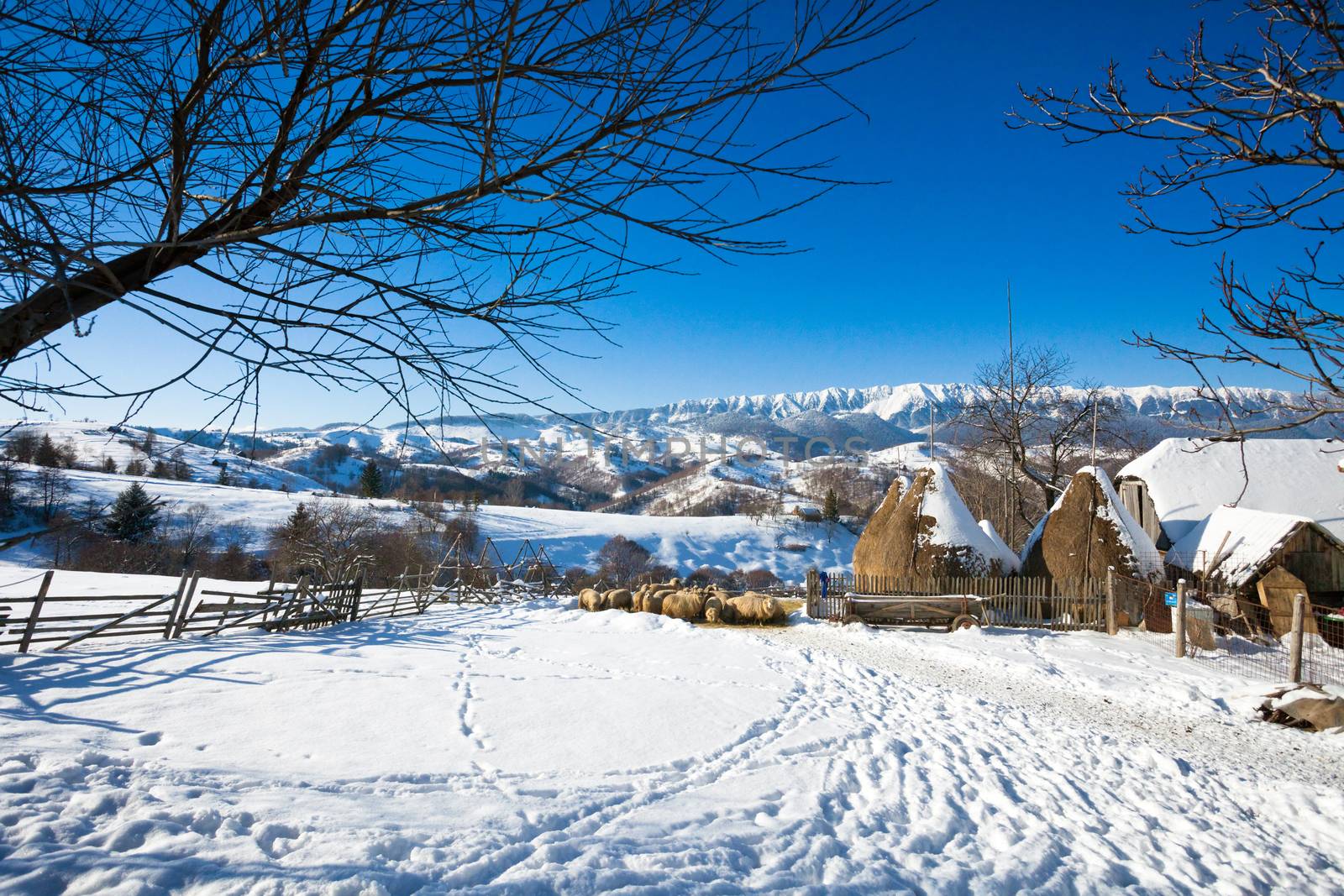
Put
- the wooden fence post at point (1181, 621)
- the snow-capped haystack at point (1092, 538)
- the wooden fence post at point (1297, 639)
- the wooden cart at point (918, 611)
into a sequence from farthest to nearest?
the snow-capped haystack at point (1092, 538) < the wooden cart at point (918, 611) < the wooden fence post at point (1181, 621) < the wooden fence post at point (1297, 639)

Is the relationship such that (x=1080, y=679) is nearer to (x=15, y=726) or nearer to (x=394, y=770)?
(x=394, y=770)

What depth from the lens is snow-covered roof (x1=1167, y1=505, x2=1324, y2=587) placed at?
1411 centimetres

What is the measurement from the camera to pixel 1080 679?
1005 cm

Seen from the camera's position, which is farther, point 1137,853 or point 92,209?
point 1137,853

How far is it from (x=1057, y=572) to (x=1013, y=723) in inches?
375

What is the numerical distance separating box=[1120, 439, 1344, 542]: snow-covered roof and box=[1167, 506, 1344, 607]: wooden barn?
2.46 meters

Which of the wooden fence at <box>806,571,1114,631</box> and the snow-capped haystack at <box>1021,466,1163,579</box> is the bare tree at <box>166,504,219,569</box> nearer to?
the wooden fence at <box>806,571,1114,631</box>

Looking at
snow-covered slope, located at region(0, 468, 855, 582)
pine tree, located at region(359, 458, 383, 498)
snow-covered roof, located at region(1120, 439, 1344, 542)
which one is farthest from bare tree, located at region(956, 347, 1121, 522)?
pine tree, located at region(359, 458, 383, 498)

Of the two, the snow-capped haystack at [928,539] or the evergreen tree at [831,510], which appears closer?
the snow-capped haystack at [928,539]

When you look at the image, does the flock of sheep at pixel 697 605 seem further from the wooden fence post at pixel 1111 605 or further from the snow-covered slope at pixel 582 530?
the snow-covered slope at pixel 582 530

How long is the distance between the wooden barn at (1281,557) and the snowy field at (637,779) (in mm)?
5887

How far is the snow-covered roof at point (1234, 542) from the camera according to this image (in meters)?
14.1

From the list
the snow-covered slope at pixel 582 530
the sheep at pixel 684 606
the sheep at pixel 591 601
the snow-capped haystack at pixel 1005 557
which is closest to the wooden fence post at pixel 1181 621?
the snow-capped haystack at pixel 1005 557

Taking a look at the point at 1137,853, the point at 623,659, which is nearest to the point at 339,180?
the point at 1137,853
